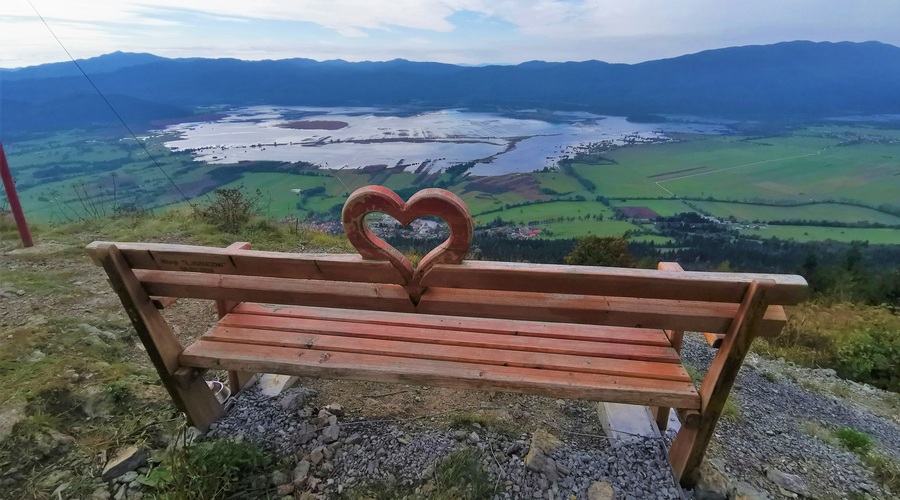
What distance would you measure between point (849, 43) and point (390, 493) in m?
86.1

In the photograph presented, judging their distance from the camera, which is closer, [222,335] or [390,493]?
[390,493]

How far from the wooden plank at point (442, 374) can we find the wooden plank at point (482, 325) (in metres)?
0.32

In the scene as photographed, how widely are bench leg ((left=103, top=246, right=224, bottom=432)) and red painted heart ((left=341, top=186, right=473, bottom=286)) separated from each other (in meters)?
1.19

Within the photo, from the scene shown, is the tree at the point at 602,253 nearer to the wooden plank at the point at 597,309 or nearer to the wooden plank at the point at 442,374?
the wooden plank at the point at 442,374

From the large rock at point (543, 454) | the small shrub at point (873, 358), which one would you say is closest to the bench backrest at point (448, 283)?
the large rock at point (543, 454)

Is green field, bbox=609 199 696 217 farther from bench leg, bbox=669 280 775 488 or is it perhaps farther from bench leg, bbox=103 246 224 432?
bench leg, bbox=103 246 224 432

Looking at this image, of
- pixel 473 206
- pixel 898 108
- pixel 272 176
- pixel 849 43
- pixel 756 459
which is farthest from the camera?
pixel 849 43

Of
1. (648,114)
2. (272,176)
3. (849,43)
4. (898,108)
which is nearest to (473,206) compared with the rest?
(272,176)

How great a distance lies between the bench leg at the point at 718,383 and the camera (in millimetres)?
1758

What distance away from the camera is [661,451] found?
104 inches

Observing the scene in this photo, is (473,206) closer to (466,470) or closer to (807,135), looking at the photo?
(466,470)

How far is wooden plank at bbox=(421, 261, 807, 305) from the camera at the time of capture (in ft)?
5.71

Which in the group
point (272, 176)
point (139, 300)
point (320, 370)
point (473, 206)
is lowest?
point (473, 206)

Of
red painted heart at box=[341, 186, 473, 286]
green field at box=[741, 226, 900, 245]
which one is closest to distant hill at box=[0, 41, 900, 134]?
red painted heart at box=[341, 186, 473, 286]
